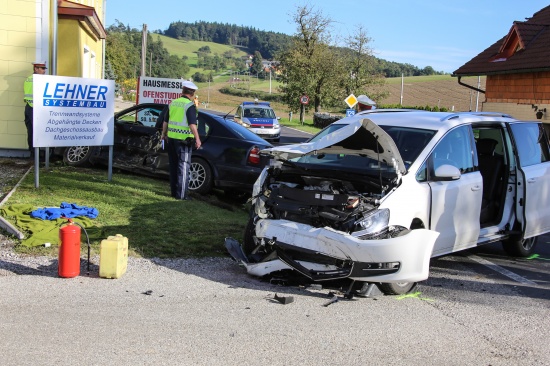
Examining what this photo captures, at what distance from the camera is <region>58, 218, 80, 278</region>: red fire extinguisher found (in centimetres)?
614

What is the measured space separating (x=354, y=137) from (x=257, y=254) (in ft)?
5.31

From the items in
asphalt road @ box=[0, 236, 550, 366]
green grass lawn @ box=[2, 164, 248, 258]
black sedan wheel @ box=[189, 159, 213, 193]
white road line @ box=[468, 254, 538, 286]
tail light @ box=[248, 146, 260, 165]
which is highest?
tail light @ box=[248, 146, 260, 165]

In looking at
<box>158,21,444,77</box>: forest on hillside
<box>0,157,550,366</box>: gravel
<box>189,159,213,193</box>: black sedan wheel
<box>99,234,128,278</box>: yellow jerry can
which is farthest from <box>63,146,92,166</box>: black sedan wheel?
<box>158,21,444,77</box>: forest on hillside

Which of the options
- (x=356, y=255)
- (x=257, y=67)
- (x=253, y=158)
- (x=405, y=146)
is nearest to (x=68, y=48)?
(x=253, y=158)

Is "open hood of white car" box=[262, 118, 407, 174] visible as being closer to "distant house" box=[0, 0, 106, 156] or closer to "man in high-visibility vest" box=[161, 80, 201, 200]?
"man in high-visibility vest" box=[161, 80, 201, 200]

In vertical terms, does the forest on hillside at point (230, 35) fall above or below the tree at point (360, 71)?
above

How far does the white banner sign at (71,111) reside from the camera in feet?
32.2

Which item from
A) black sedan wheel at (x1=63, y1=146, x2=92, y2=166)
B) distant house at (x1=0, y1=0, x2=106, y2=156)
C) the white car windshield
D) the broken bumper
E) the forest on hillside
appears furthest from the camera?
the forest on hillside

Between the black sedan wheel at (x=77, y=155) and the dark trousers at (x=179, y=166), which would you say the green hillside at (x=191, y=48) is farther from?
the dark trousers at (x=179, y=166)

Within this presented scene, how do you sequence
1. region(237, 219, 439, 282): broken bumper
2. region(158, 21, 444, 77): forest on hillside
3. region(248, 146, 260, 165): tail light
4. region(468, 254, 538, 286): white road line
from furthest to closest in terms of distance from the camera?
region(158, 21, 444, 77): forest on hillside
region(248, 146, 260, 165): tail light
region(468, 254, 538, 286): white road line
region(237, 219, 439, 282): broken bumper

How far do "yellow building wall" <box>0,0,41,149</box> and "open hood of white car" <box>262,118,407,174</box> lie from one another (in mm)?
9261

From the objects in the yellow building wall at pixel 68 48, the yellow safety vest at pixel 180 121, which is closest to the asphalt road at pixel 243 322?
the yellow safety vest at pixel 180 121

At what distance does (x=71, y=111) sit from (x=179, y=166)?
2003mm

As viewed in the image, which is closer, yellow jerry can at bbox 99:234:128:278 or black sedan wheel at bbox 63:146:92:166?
yellow jerry can at bbox 99:234:128:278
